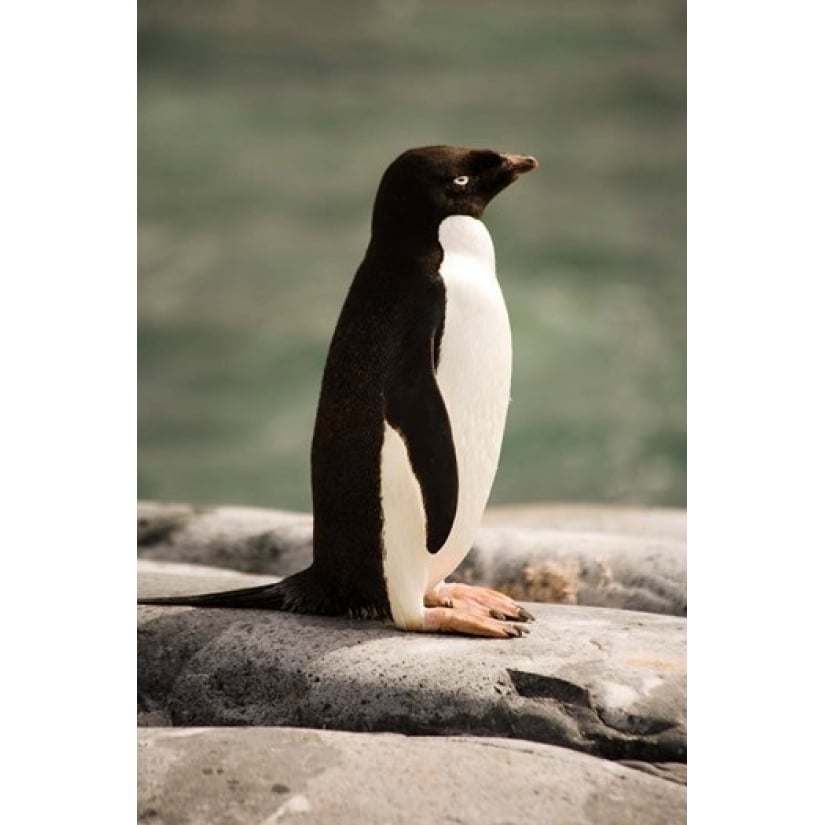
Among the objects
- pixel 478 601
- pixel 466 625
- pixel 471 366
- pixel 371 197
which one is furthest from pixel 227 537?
pixel 471 366

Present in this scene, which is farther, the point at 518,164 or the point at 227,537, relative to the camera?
the point at 227,537

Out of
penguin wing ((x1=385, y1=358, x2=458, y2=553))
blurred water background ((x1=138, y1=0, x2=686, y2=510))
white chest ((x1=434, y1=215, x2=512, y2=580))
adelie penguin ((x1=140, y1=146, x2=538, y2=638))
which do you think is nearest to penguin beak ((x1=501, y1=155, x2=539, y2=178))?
adelie penguin ((x1=140, y1=146, x2=538, y2=638))

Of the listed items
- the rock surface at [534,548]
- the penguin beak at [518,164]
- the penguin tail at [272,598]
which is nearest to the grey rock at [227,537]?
the rock surface at [534,548]

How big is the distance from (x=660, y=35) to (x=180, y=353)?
4.91ft

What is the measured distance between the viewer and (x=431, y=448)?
2547 millimetres

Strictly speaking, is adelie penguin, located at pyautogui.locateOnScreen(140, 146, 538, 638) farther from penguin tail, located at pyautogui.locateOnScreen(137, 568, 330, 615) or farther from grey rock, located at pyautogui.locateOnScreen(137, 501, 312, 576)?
grey rock, located at pyautogui.locateOnScreen(137, 501, 312, 576)

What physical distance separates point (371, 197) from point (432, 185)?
2.69 feet

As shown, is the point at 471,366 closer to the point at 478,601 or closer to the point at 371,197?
the point at 478,601

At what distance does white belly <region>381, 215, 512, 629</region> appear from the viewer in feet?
8.54

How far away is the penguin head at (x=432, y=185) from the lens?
270 centimetres

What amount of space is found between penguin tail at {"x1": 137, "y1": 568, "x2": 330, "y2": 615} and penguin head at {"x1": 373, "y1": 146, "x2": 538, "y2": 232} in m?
0.87

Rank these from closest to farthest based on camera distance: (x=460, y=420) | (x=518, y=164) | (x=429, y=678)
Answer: (x=429, y=678), (x=460, y=420), (x=518, y=164)

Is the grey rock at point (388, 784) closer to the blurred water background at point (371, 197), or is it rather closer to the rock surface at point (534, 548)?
the rock surface at point (534, 548)

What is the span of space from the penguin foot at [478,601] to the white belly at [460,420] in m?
0.06
